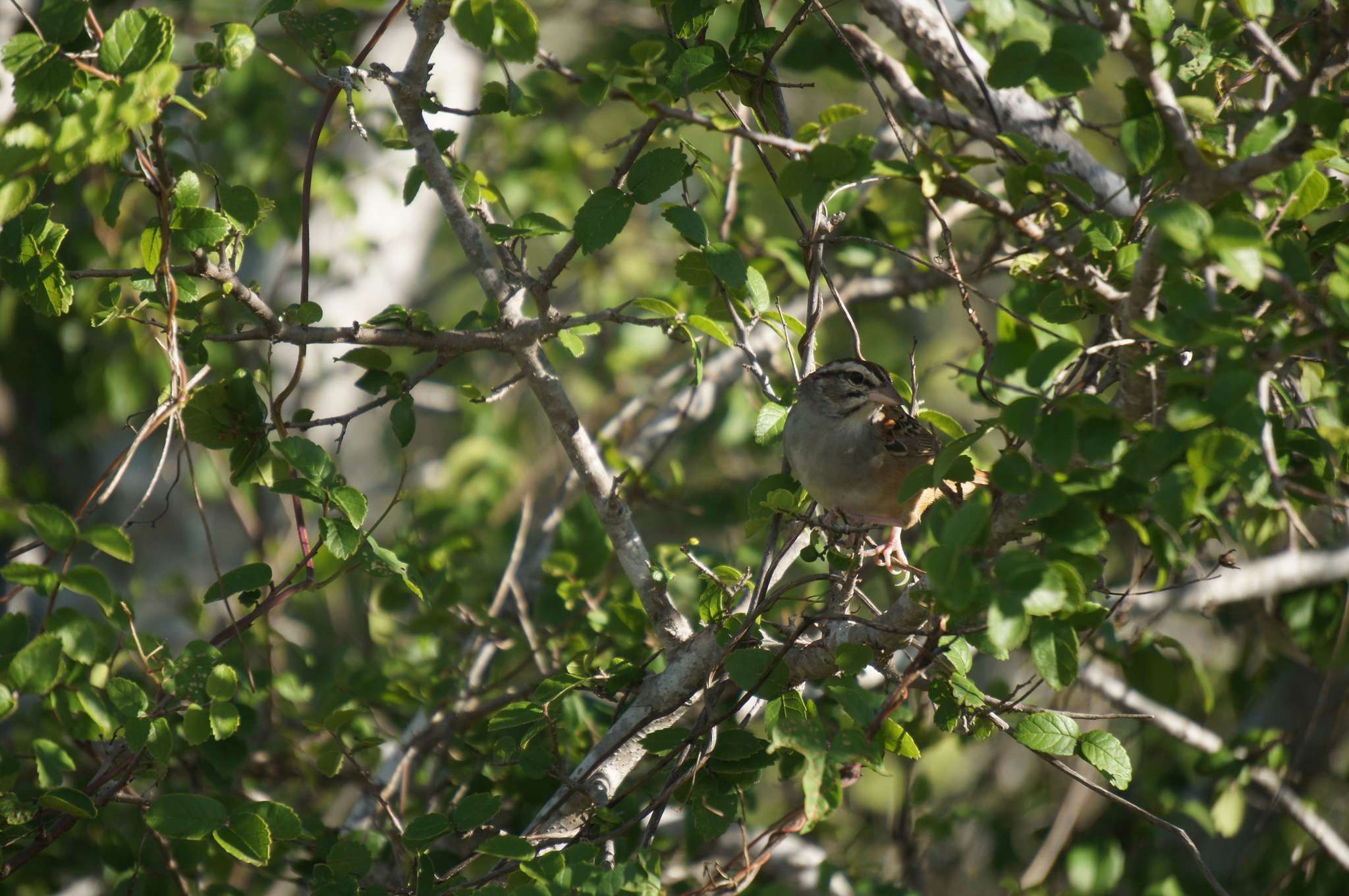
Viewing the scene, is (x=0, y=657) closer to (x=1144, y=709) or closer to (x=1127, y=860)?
(x=1144, y=709)

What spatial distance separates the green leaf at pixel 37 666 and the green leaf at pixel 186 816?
39cm

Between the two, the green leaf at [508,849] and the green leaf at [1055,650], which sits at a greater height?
the green leaf at [1055,650]

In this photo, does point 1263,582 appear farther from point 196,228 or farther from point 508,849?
point 196,228

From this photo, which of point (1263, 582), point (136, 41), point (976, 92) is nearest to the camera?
point (136, 41)

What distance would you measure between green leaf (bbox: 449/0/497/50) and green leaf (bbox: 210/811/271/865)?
1.93 m

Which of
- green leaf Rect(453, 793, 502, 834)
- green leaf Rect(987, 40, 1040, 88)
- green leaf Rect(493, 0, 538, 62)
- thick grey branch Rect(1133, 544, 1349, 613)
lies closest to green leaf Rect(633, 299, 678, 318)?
green leaf Rect(493, 0, 538, 62)

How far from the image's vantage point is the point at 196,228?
2.61m

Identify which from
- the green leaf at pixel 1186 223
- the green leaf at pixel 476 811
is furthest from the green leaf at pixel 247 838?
the green leaf at pixel 1186 223

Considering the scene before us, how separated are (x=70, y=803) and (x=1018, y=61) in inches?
109

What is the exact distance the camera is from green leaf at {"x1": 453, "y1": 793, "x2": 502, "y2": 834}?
8.78 feet

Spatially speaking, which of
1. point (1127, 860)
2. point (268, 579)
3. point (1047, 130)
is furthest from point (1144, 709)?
point (268, 579)

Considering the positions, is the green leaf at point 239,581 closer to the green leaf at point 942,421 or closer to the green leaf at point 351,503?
the green leaf at point 351,503

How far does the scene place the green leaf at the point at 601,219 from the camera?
262 centimetres

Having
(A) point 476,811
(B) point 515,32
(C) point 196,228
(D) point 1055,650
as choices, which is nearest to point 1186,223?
(D) point 1055,650
